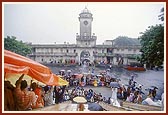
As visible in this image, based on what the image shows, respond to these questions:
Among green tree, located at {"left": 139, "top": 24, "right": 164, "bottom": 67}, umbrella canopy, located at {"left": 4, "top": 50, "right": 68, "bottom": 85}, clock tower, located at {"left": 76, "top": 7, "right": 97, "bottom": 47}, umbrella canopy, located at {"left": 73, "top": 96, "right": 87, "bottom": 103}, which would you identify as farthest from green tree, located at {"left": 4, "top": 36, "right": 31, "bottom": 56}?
green tree, located at {"left": 139, "top": 24, "right": 164, "bottom": 67}

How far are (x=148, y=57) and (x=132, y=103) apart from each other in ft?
2.11

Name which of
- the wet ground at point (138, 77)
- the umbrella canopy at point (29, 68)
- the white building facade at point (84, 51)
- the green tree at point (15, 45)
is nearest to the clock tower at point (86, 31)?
the white building facade at point (84, 51)

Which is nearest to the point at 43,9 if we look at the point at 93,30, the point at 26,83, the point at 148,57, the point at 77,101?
the point at 93,30

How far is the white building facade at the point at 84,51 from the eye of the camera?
4.08 metres

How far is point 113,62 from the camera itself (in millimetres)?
4188

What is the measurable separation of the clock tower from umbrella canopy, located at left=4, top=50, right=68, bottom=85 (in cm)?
58

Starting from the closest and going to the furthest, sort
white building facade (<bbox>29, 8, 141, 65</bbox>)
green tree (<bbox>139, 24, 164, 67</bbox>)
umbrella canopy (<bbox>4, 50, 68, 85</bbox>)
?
umbrella canopy (<bbox>4, 50, 68, 85</bbox>) < green tree (<bbox>139, 24, 164, 67</bbox>) < white building facade (<bbox>29, 8, 141, 65</bbox>)

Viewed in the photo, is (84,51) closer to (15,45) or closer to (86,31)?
(86,31)

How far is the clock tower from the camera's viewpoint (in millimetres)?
3962

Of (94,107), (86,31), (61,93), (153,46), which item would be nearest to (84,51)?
(86,31)

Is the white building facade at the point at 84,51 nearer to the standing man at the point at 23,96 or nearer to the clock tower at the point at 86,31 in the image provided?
the clock tower at the point at 86,31

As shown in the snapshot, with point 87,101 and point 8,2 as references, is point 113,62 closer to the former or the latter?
point 87,101

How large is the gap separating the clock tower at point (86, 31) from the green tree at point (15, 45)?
2.37 feet

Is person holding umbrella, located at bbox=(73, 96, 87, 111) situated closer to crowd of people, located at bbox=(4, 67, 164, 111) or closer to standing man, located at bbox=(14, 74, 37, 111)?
crowd of people, located at bbox=(4, 67, 164, 111)
